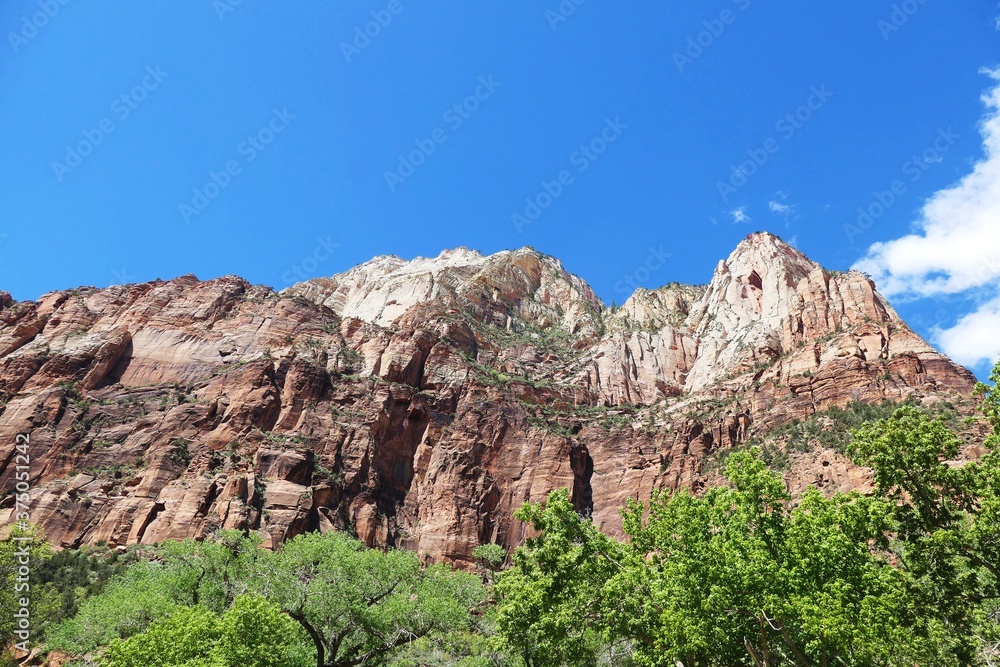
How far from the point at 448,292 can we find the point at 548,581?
10249cm

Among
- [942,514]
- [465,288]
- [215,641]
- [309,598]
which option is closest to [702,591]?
[942,514]

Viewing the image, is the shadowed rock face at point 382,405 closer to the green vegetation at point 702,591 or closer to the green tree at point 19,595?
the green tree at point 19,595

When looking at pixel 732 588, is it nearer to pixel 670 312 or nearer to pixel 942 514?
pixel 942 514

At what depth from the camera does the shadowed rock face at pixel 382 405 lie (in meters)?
66.6

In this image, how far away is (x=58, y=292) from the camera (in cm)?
9588

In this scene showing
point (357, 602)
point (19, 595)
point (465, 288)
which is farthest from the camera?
point (465, 288)

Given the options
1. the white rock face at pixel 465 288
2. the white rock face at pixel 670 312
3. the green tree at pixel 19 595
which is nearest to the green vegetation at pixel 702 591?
the green tree at pixel 19 595

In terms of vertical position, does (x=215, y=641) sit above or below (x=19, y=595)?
above


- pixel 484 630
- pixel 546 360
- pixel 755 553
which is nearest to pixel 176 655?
→ pixel 755 553

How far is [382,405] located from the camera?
82.1 m

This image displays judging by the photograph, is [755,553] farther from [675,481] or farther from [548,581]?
[675,481]

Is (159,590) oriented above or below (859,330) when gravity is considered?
below

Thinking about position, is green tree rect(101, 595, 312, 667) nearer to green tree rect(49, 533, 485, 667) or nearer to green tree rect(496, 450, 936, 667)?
green tree rect(49, 533, 485, 667)

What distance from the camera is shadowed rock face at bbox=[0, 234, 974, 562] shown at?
66.6 metres
